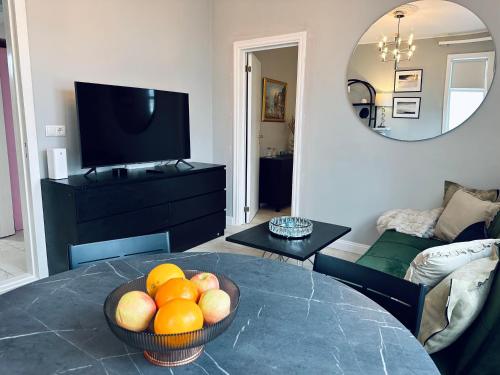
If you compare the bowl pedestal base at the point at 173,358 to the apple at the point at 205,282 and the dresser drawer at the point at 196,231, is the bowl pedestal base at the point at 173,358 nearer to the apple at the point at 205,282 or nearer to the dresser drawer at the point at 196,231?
the apple at the point at 205,282

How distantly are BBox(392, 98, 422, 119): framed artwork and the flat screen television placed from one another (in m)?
2.11

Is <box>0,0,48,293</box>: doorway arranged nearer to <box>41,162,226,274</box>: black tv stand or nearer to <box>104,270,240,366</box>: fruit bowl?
<box>41,162,226,274</box>: black tv stand

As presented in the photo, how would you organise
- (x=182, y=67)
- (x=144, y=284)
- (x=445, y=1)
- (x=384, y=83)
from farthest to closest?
(x=182, y=67)
(x=384, y=83)
(x=445, y=1)
(x=144, y=284)

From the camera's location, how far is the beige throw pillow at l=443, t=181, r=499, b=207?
2650mm

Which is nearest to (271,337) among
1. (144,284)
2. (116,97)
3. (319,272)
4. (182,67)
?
(144,284)

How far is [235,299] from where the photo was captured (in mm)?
933

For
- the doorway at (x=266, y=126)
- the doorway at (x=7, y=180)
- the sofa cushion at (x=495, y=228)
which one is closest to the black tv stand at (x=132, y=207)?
the doorway at (x=266, y=126)

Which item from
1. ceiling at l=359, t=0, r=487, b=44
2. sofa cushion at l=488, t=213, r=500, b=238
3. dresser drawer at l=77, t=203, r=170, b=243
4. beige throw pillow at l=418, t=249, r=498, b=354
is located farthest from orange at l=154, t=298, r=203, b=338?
ceiling at l=359, t=0, r=487, b=44

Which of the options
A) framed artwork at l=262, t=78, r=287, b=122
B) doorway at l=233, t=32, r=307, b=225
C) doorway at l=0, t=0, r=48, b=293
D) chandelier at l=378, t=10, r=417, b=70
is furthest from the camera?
framed artwork at l=262, t=78, r=287, b=122

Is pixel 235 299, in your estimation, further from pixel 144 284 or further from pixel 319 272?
pixel 319 272

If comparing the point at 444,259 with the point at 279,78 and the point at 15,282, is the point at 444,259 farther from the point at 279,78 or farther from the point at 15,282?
the point at 279,78

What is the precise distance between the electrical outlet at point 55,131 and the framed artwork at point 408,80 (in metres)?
2.96

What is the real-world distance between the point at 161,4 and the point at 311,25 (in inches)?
62.0

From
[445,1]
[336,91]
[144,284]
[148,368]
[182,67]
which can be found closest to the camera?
[148,368]
